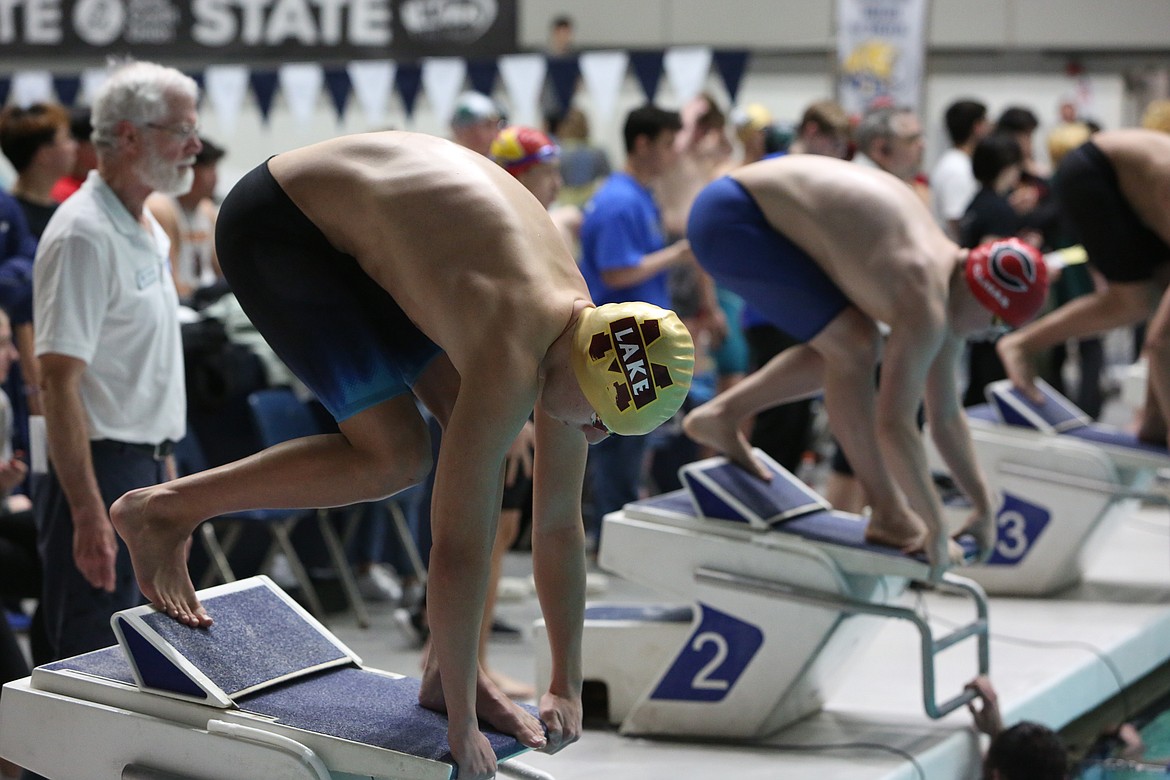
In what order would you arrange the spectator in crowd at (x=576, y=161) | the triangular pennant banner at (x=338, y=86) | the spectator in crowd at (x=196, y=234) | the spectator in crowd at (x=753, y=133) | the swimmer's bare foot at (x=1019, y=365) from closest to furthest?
1. the spectator in crowd at (x=196, y=234)
2. the swimmer's bare foot at (x=1019, y=365)
3. the spectator in crowd at (x=753, y=133)
4. the spectator in crowd at (x=576, y=161)
5. the triangular pennant banner at (x=338, y=86)

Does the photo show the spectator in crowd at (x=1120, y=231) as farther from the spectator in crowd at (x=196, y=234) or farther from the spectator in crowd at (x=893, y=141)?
the spectator in crowd at (x=196, y=234)

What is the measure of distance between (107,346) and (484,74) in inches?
372

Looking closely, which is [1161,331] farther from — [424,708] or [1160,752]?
[424,708]

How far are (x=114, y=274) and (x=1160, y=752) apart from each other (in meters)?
3.40

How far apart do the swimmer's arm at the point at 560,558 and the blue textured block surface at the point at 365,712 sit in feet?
0.33

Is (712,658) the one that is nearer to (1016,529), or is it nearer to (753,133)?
(1016,529)

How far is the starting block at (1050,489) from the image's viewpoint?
5.55 meters

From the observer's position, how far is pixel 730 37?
15258 millimetres

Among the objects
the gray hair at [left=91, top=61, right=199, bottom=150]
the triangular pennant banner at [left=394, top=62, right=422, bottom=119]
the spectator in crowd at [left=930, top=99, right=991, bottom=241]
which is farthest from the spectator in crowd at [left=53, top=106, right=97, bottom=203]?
the triangular pennant banner at [left=394, top=62, right=422, bottom=119]

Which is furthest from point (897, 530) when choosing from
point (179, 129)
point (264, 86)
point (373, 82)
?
point (264, 86)

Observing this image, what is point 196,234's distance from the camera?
234 inches

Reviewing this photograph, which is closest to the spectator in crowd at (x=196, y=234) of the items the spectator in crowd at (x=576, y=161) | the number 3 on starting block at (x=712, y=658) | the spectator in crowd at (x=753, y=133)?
the number 3 on starting block at (x=712, y=658)

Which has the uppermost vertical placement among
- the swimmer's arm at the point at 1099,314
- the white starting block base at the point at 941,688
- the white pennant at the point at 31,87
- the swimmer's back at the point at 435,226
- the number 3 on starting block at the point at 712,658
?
the swimmer's back at the point at 435,226

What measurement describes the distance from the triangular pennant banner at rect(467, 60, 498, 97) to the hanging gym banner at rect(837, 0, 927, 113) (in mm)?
4002
